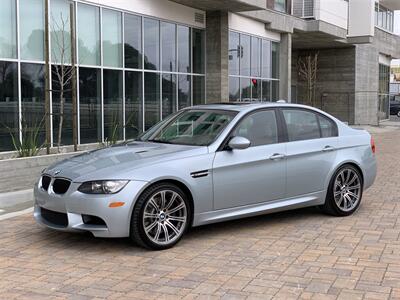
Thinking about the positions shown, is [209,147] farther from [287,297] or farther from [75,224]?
[287,297]

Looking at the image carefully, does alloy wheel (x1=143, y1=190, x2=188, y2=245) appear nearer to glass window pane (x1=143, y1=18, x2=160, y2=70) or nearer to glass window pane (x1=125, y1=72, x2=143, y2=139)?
glass window pane (x1=125, y1=72, x2=143, y2=139)

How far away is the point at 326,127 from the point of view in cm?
750

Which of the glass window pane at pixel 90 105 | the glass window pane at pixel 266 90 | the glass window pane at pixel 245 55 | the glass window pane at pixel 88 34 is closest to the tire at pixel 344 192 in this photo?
the glass window pane at pixel 90 105

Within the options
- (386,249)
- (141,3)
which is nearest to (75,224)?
(386,249)

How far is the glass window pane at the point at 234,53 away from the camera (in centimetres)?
2134

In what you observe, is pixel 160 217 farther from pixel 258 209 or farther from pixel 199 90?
pixel 199 90

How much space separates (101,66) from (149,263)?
1129 centimetres

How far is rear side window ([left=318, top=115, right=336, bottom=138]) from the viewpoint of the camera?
24.5 feet

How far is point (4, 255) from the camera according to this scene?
18.9 ft

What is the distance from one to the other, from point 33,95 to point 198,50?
795cm

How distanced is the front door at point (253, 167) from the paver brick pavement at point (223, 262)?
455 mm

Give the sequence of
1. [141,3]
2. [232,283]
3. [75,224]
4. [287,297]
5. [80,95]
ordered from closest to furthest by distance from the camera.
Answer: [287,297] < [232,283] < [75,224] < [80,95] < [141,3]

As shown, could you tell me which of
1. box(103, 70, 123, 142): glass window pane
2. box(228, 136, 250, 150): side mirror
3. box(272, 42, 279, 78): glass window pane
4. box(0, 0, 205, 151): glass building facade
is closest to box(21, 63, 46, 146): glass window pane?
box(0, 0, 205, 151): glass building facade

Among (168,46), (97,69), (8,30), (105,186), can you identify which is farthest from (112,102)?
(105,186)
